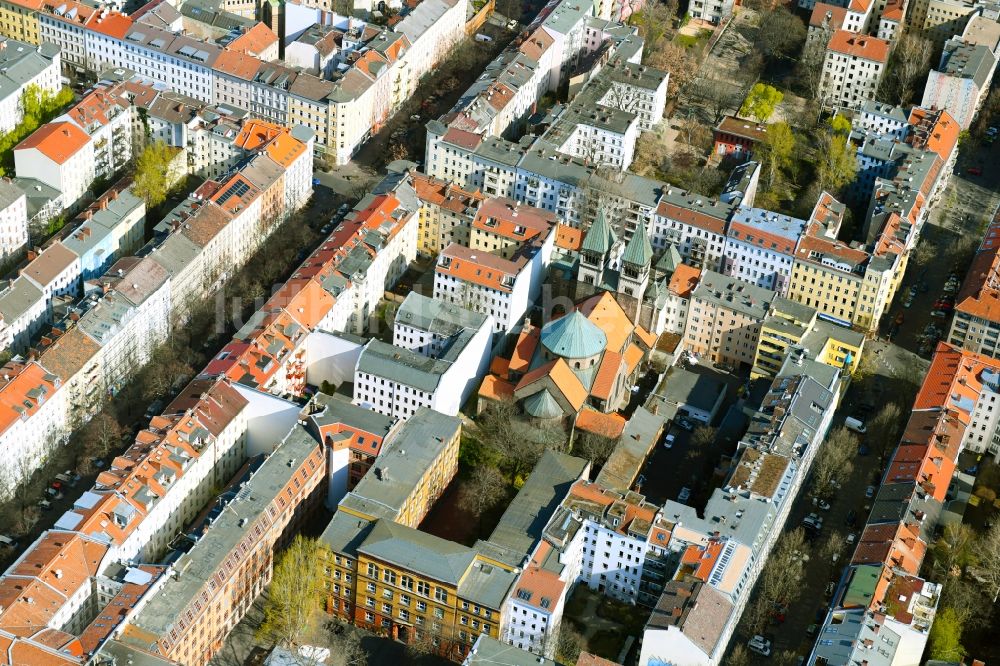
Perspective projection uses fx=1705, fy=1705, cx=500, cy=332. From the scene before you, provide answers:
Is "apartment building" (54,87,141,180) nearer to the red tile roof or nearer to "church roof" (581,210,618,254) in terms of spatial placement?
the red tile roof

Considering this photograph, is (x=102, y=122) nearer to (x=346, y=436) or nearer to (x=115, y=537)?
(x=346, y=436)

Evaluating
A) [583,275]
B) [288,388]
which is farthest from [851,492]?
[288,388]

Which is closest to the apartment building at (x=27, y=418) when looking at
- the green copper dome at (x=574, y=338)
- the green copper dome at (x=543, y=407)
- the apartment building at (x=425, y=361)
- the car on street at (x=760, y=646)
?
the apartment building at (x=425, y=361)

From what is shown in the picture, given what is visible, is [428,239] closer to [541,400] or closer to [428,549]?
[541,400]

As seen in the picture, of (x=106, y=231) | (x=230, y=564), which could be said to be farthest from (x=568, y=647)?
(x=106, y=231)

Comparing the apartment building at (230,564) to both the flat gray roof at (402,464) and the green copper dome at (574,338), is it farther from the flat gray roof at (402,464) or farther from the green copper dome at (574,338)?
the green copper dome at (574,338)

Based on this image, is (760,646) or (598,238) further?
(598,238)
